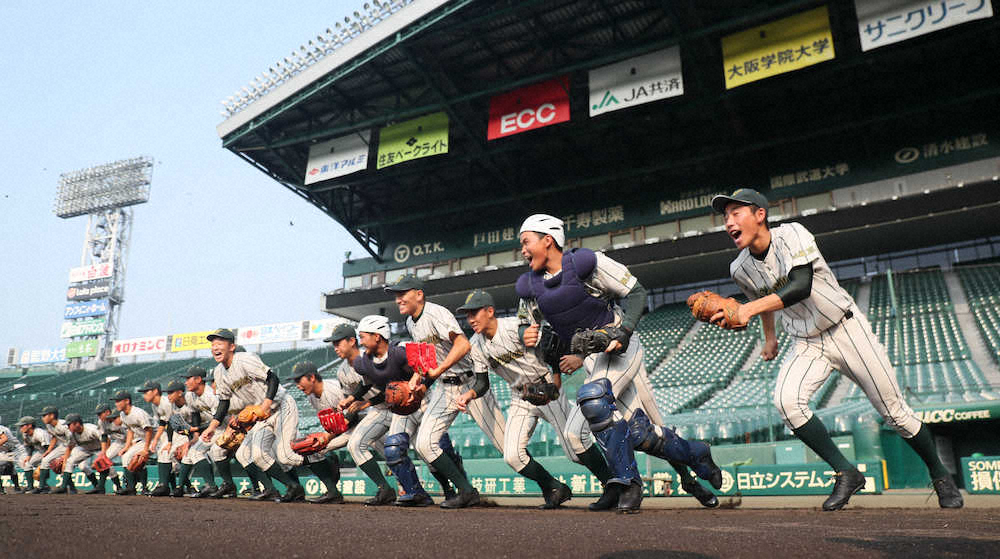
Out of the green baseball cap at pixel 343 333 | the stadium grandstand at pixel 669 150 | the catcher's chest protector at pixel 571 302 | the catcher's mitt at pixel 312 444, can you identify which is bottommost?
the catcher's mitt at pixel 312 444

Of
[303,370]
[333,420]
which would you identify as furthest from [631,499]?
[303,370]

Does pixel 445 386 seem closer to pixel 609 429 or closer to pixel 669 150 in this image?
pixel 609 429

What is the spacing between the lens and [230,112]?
22469 mm

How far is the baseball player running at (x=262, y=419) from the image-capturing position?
26.0 ft

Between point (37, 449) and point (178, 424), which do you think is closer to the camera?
point (178, 424)

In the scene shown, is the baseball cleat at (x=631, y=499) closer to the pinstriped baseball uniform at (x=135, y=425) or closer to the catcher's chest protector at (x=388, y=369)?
the catcher's chest protector at (x=388, y=369)

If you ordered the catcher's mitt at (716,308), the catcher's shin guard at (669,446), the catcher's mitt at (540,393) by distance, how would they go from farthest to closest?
1. the catcher's mitt at (540,393)
2. the catcher's shin guard at (669,446)
3. the catcher's mitt at (716,308)

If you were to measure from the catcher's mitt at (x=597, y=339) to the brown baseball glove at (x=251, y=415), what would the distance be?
4612 mm

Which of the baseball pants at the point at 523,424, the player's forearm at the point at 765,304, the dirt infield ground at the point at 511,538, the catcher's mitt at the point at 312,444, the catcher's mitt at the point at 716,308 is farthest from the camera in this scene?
the catcher's mitt at the point at 312,444

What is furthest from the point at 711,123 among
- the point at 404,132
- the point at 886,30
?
the point at 404,132

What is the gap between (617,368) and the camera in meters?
4.58

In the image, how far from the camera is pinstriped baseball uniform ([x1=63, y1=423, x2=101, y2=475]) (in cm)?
1170

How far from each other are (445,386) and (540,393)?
4.61ft

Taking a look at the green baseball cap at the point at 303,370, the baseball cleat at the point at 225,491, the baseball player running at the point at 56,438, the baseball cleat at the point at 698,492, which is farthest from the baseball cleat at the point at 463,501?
the baseball player running at the point at 56,438
